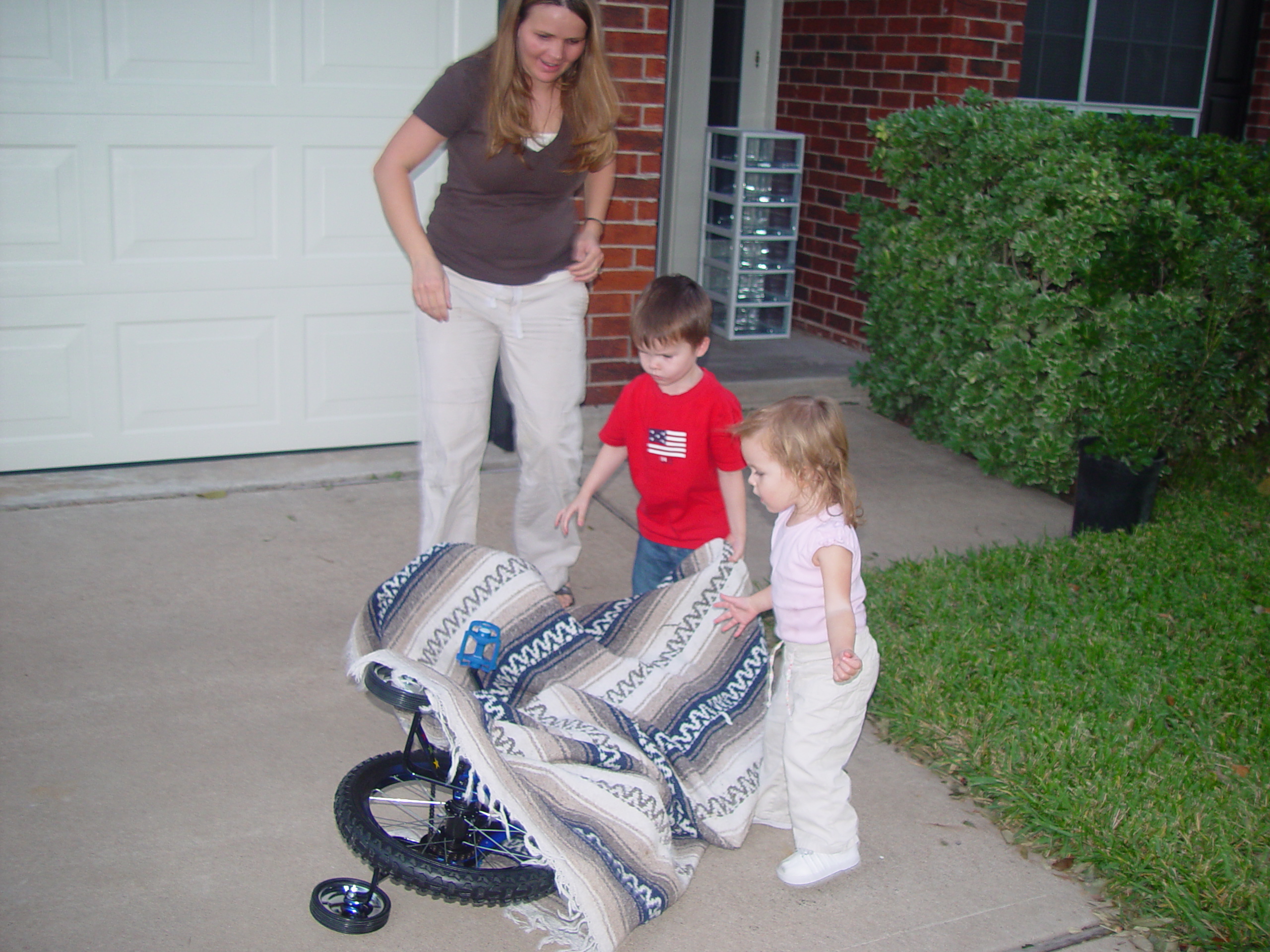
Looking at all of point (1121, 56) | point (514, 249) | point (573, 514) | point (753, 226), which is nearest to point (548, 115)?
point (514, 249)

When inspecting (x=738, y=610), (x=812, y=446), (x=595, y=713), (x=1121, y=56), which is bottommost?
(x=595, y=713)

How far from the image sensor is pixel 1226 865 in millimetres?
2857

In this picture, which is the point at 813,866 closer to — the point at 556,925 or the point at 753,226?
the point at 556,925

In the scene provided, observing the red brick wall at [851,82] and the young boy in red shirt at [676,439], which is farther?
the red brick wall at [851,82]

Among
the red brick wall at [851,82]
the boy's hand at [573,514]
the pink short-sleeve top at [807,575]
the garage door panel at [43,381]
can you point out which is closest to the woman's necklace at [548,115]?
the boy's hand at [573,514]

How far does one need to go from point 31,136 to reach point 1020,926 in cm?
451

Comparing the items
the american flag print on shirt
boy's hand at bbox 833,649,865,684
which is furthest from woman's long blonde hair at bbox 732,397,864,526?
the american flag print on shirt

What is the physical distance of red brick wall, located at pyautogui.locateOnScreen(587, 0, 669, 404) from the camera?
5703 mm

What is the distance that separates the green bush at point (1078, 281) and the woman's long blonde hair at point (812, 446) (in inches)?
101

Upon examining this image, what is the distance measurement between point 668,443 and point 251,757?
1429 mm

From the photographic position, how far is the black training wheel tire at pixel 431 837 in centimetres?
256

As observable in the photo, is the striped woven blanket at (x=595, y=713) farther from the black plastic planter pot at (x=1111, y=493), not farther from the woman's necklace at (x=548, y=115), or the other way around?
the black plastic planter pot at (x=1111, y=493)

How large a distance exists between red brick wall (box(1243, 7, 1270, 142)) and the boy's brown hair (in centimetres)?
672

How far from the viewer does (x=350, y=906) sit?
262 cm
